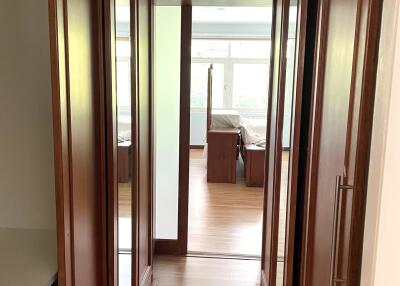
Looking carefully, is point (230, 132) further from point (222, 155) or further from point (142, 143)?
point (142, 143)

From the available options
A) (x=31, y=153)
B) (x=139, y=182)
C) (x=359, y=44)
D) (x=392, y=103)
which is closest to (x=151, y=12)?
(x=139, y=182)

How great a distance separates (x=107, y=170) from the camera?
1.92 metres

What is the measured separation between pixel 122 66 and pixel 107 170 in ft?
1.76

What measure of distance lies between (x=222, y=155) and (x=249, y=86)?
3206mm

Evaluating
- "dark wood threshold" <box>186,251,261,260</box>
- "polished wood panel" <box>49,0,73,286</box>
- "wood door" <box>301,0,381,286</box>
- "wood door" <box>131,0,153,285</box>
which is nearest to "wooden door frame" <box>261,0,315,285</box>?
"wood door" <box>301,0,381,286</box>

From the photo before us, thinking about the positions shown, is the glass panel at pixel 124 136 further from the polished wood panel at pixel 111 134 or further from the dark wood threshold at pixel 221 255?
the dark wood threshold at pixel 221 255

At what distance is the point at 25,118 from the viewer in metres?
1.74

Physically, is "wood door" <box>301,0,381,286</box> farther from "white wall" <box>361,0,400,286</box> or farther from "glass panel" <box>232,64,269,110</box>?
"glass panel" <box>232,64,269,110</box>

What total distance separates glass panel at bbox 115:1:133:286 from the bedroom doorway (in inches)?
33.3

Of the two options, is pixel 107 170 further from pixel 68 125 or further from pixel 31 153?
pixel 68 125

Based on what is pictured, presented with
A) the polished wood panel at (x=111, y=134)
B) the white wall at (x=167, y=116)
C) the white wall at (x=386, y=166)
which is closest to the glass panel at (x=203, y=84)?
the white wall at (x=167, y=116)

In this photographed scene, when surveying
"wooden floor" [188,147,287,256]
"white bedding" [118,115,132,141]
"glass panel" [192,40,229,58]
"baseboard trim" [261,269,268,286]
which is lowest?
"wooden floor" [188,147,287,256]

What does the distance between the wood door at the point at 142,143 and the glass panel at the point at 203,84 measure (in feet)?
19.8

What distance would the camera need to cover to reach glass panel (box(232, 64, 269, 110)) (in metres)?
8.57
